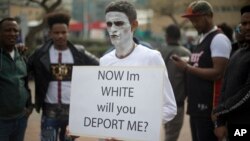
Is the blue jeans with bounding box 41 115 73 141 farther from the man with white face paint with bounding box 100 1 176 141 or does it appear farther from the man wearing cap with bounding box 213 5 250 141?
the man wearing cap with bounding box 213 5 250 141

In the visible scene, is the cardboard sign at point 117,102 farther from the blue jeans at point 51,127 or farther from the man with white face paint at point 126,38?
the blue jeans at point 51,127

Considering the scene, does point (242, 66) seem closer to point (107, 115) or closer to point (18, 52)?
point (107, 115)

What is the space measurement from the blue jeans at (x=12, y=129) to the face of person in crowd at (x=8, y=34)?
69cm

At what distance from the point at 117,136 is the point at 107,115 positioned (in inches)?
6.4

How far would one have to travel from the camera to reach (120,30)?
3191 millimetres

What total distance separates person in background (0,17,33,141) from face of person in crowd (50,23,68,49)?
374 millimetres

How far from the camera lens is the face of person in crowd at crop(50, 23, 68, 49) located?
14.9ft

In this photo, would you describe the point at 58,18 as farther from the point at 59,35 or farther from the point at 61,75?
the point at 61,75

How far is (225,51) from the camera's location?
4227 millimetres

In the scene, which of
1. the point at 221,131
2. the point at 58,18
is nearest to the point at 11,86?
the point at 58,18

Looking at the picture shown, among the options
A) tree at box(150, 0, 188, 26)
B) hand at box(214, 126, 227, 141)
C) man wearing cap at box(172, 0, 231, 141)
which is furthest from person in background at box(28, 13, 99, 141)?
tree at box(150, 0, 188, 26)

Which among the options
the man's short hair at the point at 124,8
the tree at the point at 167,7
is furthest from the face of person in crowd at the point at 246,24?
the tree at the point at 167,7

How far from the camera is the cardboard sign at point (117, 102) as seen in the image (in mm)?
2871

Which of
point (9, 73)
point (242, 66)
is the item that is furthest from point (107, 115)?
point (9, 73)
